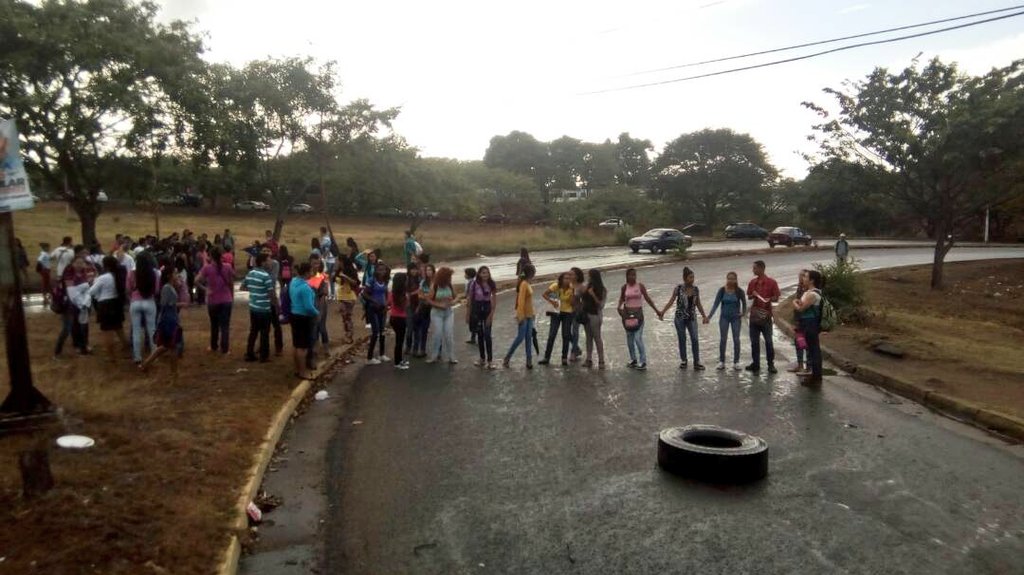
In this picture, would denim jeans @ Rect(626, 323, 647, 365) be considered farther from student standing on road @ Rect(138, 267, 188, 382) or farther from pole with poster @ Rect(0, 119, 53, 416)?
pole with poster @ Rect(0, 119, 53, 416)

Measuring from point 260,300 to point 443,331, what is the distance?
3.00m

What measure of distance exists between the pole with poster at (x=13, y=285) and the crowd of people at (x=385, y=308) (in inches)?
97.6

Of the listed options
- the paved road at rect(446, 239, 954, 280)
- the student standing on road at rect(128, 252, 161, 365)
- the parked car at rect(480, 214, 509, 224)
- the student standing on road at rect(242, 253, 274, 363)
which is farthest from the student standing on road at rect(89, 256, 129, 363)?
the parked car at rect(480, 214, 509, 224)

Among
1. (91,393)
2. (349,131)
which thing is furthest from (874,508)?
(349,131)

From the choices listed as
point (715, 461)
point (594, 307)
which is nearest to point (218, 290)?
point (594, 307)

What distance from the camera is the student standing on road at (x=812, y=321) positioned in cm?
1171

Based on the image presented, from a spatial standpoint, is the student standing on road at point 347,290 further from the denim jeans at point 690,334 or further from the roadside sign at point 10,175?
the roadside sign at point 10,175

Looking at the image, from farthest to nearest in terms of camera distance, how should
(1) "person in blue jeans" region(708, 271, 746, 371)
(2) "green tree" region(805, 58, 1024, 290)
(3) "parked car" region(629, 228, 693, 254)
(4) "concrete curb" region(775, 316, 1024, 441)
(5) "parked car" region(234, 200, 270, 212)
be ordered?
(5) "parked car" region(234, 200, 270, 212) < (3) "parked car" region(629, 228, 693, 254) < (2) "green tree" region(805, 58, 1024, 290) < (1) "person in blue jeans" region(708, 271, 746, 371) < (4) "concrete curb" region(775, 316, 1024, 441)

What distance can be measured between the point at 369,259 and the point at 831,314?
773 centimetres

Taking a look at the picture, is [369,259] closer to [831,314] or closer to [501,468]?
[501,468]

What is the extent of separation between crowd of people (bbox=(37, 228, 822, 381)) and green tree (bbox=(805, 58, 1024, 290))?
18.3 meters

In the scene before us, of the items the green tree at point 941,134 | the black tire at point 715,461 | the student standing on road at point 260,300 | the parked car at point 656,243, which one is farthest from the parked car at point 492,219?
the black tire at point 715,461

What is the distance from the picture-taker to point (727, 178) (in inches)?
2987

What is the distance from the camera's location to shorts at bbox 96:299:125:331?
11.1 metres
